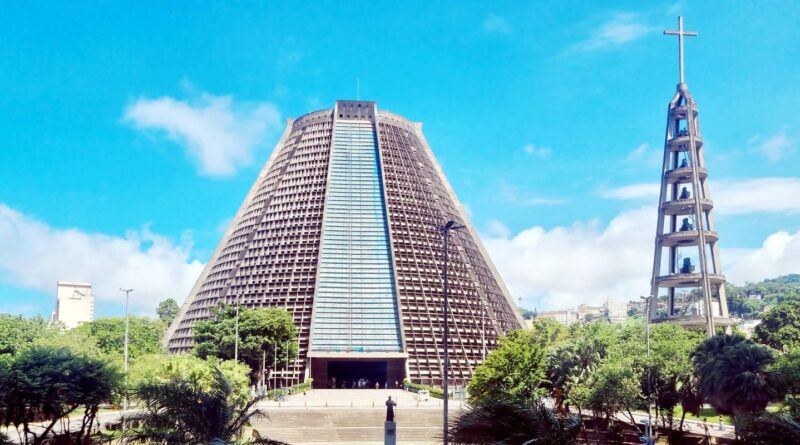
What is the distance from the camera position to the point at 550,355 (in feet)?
150

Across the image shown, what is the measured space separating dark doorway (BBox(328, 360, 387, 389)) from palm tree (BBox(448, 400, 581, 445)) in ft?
229

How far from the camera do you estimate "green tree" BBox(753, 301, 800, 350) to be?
9194cm

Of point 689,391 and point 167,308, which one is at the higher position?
point 167,308

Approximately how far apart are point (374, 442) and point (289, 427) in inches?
265

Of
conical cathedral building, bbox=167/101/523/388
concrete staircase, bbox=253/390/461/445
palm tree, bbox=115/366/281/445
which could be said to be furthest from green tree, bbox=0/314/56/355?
palm tree, bbox=115/366/281/445

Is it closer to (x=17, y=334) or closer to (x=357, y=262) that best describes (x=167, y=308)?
(x=17, y=334)

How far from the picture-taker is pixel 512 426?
1720 centimetres

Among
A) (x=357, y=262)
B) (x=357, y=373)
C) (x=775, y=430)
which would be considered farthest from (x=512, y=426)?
(x=357, y=373)

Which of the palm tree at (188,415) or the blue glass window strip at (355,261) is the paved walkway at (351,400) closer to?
the blue glass window strip at (355,261)

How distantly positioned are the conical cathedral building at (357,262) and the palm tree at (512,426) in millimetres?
61090

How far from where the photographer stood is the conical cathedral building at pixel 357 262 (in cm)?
8244

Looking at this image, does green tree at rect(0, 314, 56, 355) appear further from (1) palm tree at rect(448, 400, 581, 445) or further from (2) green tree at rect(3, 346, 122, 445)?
(1) palm tree at rect(448, 400, 581, 445)

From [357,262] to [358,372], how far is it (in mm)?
13853

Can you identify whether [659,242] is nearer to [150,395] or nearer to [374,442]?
[374,442]
